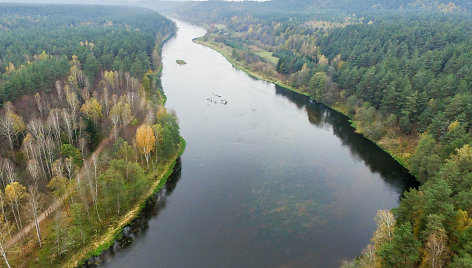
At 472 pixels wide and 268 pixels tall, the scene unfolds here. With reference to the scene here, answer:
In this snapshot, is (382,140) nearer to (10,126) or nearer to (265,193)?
(265,193)

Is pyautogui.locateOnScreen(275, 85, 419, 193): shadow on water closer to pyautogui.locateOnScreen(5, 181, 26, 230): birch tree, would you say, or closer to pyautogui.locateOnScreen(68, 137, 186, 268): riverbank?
pyautogui.locateOnScreen(68, 137, 186, 268): riverbank

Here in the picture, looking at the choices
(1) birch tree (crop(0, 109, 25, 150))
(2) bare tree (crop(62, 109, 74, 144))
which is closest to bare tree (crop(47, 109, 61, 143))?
(2) bare tree (crop(62, 109, 74, 144))

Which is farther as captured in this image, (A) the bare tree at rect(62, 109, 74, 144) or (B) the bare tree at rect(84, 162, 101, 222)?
(A) the bare tree at rect(62, 109, 74, 144)

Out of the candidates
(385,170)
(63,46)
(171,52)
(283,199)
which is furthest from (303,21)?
(283,199)

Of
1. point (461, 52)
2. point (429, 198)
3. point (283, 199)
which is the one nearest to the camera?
point (429, 198)

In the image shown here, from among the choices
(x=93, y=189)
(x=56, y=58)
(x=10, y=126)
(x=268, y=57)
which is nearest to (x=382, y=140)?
(x=93, y=189)

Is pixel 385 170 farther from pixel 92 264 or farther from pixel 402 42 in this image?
pixel 402 42

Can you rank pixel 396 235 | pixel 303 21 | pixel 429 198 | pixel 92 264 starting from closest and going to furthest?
pixel 396 235 → pixel 429 198 → pixel 92 264 → pixel 303 21

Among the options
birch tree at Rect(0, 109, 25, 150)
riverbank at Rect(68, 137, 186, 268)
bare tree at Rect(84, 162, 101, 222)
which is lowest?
riverbank at Rect(68, 137, 186, 268)
